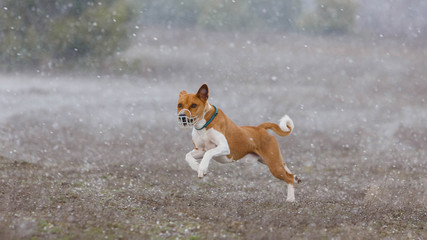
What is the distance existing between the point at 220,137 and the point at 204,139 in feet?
1.07

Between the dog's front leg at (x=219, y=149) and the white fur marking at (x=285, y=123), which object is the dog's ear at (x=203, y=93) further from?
the white fur marking at (x=285, y=123)

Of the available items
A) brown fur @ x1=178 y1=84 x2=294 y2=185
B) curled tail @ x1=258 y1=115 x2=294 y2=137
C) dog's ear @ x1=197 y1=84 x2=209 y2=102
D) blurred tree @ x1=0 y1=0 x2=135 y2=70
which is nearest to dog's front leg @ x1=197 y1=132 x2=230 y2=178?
brown fur @ x1=178 y1=84 x2=294 y2=185

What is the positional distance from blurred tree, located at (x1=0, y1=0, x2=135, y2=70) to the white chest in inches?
1147

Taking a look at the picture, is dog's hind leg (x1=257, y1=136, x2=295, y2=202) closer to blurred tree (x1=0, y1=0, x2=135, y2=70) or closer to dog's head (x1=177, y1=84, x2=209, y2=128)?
dog's head (x1=177, y1=84, x2=209, y2=128)

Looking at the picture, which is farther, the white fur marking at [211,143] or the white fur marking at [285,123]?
the white fur marking at [285,123]

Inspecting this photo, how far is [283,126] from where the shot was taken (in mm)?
12078

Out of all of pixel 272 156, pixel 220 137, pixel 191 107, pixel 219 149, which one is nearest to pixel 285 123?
pixel 272 156

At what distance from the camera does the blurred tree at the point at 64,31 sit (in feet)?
128

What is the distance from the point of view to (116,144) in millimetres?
26703

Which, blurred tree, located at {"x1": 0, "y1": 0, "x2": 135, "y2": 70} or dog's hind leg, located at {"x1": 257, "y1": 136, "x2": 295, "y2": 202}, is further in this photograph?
blurred tree, located at {"x1": 0, "y1": 0, "x2": 135, "y2": 70}

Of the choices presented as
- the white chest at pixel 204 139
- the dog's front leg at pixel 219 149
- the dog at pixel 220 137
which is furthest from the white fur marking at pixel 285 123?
the white chest at pixel 204 139

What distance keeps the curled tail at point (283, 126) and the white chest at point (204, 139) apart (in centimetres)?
169

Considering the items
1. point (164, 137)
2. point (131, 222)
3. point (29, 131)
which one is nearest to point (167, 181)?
point (131, 222)

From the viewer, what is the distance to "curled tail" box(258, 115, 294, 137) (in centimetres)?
1210
